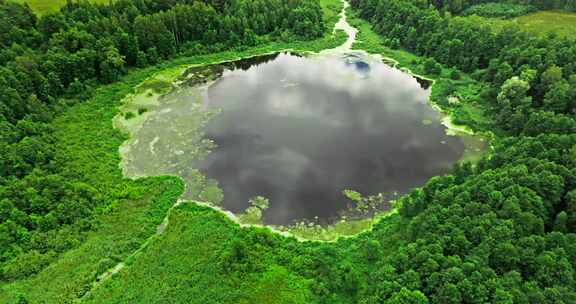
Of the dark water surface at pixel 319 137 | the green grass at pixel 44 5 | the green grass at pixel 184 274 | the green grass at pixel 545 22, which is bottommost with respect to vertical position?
the green grass at pixel 184 274

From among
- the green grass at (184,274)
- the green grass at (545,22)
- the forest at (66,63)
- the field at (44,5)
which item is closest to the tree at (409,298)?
the green grass at (184,274)

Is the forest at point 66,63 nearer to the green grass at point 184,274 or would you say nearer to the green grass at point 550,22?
the green grass at point 184,274

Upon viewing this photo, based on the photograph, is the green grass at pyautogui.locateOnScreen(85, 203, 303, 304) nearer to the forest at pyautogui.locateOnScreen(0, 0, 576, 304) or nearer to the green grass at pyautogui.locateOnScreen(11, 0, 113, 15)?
the forest at pyautogui.locateOnScreen(0, 0, 576, 304)

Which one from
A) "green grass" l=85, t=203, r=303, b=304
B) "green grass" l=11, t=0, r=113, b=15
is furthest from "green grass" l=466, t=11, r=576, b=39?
"green grass" l=11, t=0, r=113, b=15

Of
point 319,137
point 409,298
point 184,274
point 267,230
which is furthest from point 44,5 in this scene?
point 409,298

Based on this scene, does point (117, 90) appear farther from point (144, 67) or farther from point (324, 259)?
point (324, 259)

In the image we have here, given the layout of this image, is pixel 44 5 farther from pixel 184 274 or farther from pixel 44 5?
pixel 184 274
